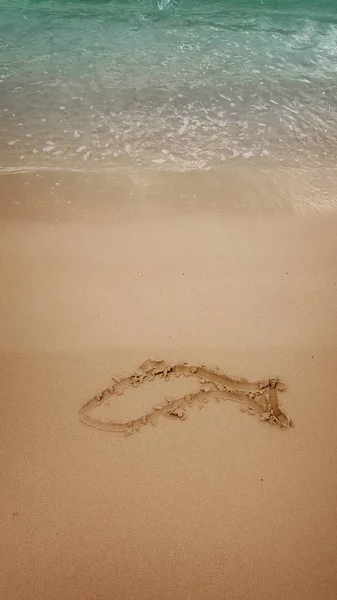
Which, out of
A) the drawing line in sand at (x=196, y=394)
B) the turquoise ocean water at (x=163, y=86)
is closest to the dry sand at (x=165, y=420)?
the drawing line in sand at (x=196, y=394)

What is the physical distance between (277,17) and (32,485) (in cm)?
817

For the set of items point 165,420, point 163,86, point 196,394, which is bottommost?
point 165,420

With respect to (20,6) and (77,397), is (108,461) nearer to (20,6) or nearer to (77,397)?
(77,397)

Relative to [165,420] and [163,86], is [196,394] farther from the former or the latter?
[163,86]

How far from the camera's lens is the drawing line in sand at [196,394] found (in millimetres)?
2115

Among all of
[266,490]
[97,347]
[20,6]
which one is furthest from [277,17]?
[266,490]

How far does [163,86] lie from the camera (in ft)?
16.0

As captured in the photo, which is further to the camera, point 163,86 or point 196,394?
point 163,86

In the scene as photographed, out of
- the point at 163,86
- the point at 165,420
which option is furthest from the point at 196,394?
the point at 163,86

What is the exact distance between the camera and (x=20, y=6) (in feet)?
22.6

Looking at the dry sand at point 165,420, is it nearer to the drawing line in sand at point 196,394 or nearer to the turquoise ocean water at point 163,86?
the drawing line in sand at point 196,394

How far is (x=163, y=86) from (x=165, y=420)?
429 cm

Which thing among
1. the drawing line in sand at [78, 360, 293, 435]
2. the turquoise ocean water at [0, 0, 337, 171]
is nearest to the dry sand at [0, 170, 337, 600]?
the drawing line in sand at [78, 360, 293, 435]

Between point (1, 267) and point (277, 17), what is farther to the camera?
point (277, 17)
